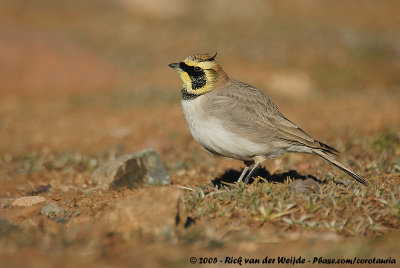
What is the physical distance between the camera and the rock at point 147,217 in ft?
12.6

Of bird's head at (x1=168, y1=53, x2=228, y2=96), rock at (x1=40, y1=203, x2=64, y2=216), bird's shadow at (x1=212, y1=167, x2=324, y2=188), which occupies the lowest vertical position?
rock at (x1=40, y1=203, x2=64, y2=216)

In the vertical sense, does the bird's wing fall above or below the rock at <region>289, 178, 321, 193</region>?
above

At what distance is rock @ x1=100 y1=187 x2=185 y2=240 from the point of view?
3.84 metres

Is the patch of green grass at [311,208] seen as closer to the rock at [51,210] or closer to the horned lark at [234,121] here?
the horned lark at [234,121]

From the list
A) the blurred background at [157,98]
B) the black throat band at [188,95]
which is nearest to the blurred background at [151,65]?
the blurred background at [157,98]

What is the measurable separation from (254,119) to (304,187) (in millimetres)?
940

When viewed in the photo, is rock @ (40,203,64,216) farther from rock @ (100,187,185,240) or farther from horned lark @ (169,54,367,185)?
horned lark @ (169,54,367,185)

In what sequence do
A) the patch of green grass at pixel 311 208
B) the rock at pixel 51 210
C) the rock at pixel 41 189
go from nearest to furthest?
the patch of green grass at pixel 311 208 → the rock at pixel 51 210 → the rock at pixel 41 189

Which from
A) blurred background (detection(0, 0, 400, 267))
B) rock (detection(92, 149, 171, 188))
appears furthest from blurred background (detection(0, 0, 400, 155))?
rock (detection(92, 149, 171, 188))

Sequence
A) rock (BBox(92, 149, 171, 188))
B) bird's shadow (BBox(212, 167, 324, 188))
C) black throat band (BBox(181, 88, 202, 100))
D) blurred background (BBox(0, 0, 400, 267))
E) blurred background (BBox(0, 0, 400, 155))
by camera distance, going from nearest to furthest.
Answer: blurred background (BBox(0, 0, 400, 267))
black throat band (BBox(181, 88, 202, 100))
bird's shadow (BBox(212, 167, 324, 188))
rock (BBox(92, 149, 171, 188))
blurred background (BBox(0, 0, 400, 155))

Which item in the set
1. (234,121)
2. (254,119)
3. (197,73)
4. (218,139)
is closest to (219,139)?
(218,139)

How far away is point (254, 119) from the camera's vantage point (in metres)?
5.27

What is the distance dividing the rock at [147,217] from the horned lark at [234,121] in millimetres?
1185

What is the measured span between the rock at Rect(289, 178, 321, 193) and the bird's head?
144cm
